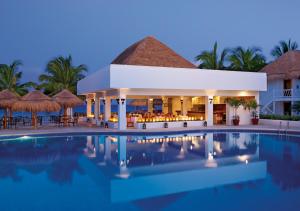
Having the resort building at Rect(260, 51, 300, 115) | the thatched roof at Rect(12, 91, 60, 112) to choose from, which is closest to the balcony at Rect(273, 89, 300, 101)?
the resort building at Rect(260, 51, 300, 115)

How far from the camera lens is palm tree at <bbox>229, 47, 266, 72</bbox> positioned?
28344mm

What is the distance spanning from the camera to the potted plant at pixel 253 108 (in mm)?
20328

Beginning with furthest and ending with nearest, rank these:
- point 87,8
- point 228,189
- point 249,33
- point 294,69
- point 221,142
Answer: point 249,33
point 87,8
point 294,69
point 221,142
point 228,189

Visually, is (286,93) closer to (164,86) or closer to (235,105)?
(235,105)

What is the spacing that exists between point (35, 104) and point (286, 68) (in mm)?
19255

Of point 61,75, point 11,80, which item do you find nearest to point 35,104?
point 11,80

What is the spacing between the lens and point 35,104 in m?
18.5

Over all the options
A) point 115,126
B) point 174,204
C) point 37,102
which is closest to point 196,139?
point 115,126

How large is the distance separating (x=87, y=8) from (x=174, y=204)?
52626 mm

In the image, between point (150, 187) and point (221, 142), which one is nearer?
point (150, 187)

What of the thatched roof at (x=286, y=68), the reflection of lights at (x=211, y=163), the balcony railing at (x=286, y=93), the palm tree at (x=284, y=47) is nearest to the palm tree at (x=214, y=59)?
the thatched roof at (x=286, y=68)

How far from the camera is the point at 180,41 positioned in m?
83.4

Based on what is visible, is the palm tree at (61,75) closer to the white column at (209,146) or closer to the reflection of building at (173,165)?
the reflection of building at (173,165)

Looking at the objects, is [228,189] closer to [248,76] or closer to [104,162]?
[104,162]
